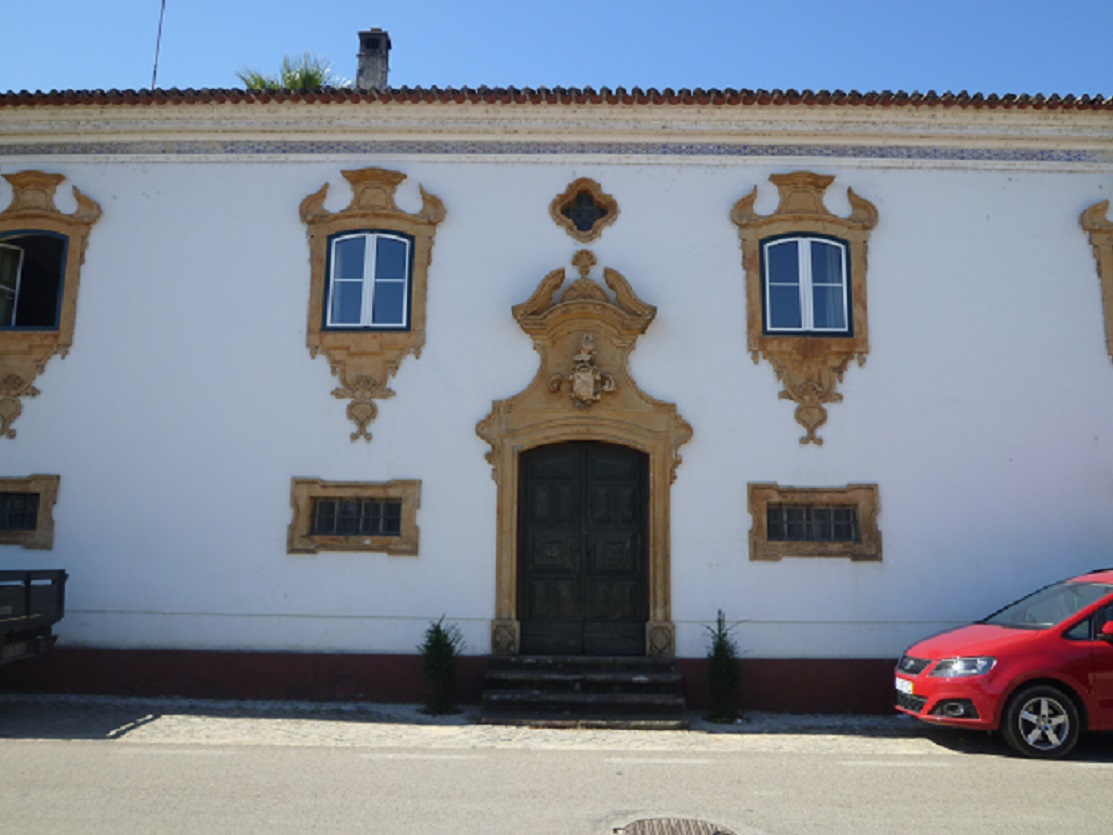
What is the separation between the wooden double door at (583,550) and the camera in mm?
10414

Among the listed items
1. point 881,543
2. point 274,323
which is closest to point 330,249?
point 274,323

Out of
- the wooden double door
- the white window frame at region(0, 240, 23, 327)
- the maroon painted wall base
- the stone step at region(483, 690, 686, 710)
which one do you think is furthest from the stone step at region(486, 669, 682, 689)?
the white window frame at region(0, 240, 23, 327)

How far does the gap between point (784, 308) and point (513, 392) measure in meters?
3.21

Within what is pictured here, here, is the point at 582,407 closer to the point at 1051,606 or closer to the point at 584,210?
the point at 584,210

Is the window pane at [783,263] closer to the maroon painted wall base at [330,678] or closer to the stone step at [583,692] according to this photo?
the maroon painted wall base at [330,678]

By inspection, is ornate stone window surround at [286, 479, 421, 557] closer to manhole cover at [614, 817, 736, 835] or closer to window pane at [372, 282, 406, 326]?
window pane at [372, 282, 406, 326]

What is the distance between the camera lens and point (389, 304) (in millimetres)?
10938

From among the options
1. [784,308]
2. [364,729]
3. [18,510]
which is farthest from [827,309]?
[18,510]

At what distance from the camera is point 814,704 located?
10031 mm

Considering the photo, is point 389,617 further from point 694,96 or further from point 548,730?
point 694,96

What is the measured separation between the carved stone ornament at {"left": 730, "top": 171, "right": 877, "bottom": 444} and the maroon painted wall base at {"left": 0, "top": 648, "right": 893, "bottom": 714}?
254 cm

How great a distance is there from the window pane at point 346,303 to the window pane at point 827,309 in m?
5.15

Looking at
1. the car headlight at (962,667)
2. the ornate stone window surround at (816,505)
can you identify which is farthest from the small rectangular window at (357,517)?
the car headlight at (962,667)

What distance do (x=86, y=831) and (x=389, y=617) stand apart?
16.7 ft
